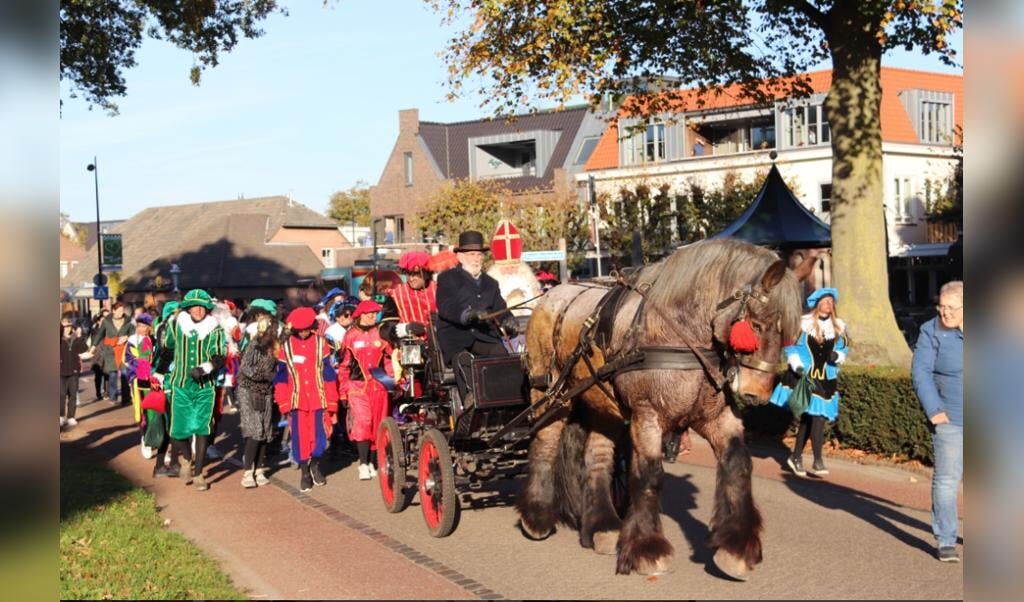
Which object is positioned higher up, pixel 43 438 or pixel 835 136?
pixel 835 136

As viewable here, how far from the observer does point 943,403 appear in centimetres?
771

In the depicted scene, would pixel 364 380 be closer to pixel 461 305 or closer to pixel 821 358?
pixel 461 305

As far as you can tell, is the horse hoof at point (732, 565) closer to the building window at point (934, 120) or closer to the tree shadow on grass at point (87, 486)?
the tree shadow on grass at point (87, 486)

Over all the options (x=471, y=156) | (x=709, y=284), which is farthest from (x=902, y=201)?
(x=709, y=284)

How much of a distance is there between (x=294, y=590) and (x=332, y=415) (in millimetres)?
5910

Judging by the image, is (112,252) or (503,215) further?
(503,215)

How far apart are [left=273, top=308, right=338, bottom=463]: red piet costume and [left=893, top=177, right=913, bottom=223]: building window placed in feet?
140

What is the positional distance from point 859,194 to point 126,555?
1140cm

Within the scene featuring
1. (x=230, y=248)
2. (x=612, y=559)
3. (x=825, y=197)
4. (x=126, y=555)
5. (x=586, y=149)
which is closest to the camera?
(x=612, y=559)

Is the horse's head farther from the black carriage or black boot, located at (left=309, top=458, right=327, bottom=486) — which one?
black boot, located at (left=309, top=458, right=327, bottom=486)

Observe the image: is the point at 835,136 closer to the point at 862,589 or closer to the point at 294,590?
the point at 862,589

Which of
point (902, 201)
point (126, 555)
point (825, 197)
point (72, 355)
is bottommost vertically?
point (126, 555)

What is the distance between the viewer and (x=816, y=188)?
4953 cm

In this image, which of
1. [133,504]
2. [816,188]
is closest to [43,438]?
[133,504]
